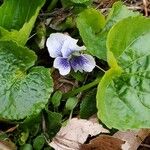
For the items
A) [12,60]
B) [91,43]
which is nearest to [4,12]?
[12,60]

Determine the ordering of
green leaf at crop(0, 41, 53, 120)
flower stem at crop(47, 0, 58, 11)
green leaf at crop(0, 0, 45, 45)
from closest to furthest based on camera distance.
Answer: green leaf at crop(0, 41, 53, 120)
green leaf at crop(0, 0, 45, 45)
flower stem at crop(47, 0, 58, 11)

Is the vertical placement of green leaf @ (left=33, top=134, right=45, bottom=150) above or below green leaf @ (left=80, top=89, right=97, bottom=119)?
below

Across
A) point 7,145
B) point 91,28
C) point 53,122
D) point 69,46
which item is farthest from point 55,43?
point 7,145

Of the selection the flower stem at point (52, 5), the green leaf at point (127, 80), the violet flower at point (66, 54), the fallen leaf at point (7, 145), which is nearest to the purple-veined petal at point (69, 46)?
the violet flower at point (66, 54)

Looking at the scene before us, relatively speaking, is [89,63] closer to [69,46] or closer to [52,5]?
[69,46]

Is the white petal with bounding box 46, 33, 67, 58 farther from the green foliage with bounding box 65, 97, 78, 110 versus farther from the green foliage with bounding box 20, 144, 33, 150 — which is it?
the green foliage with bounding box 20, 144, 33, 150

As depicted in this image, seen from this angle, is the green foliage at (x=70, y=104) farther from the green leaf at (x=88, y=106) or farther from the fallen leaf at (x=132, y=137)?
the fallen leaf at (x=132, y=137)

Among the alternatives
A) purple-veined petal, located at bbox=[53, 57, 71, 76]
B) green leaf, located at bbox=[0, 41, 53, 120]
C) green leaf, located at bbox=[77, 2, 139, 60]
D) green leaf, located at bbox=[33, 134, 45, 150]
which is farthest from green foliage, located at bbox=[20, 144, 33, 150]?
green leaf, located at bbox=[77, 2, 139, 60]

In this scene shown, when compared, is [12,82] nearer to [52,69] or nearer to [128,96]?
[52,69]
